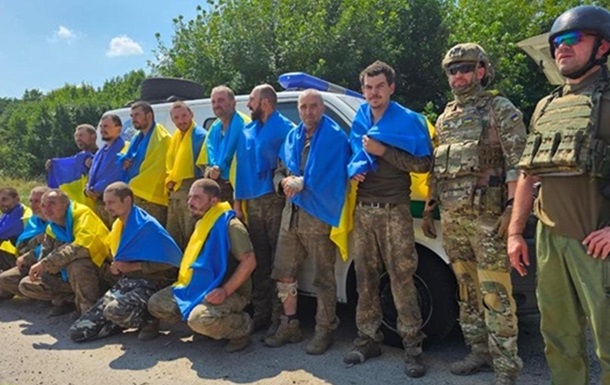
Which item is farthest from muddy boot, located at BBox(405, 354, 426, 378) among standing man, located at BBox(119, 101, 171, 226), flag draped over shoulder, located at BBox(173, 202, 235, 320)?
standing man, located at BBox(119, 101, 171, 226)

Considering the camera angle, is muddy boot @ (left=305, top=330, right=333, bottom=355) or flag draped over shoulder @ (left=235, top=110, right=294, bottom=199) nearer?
muddy boot @ (left=305, top=330, right=333, bottom=355)

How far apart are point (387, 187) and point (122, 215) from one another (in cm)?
245

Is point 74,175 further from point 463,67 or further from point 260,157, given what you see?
point 463,67

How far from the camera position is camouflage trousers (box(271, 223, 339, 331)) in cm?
408

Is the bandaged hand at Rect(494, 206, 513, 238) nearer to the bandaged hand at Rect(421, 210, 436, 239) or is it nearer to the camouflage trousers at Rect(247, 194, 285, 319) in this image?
the bandaged hand at Rect(421, 210, 436, 239)

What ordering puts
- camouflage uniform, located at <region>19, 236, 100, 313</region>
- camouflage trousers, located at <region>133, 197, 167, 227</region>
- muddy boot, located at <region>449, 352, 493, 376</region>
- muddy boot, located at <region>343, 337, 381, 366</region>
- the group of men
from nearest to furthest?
the group of men < muddy boot, located at <region>449, 352, 493, 376</region> < muddy boot, located at <region>343, 337, 381, 366</region> < camouflage uniform, located at <region>19, 236, 100, 313</region> < camouflage trousers, located at <region>133, 197, 167, 227</region>

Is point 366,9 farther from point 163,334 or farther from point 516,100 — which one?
point 163,334

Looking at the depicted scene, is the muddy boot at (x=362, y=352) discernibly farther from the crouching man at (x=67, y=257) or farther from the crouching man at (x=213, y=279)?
the crouching man at (x=67, y=257)

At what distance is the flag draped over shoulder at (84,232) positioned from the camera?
504cm

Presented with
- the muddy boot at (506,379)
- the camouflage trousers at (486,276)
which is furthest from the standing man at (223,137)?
the muddy boot at (506,379)

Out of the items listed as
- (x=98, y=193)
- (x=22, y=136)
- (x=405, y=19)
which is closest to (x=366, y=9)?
(x=405, y=19)

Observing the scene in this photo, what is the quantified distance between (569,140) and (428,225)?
1.42 meters

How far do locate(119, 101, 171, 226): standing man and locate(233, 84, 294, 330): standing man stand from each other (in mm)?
1178

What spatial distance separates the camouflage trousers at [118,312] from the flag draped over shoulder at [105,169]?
1.27 m
